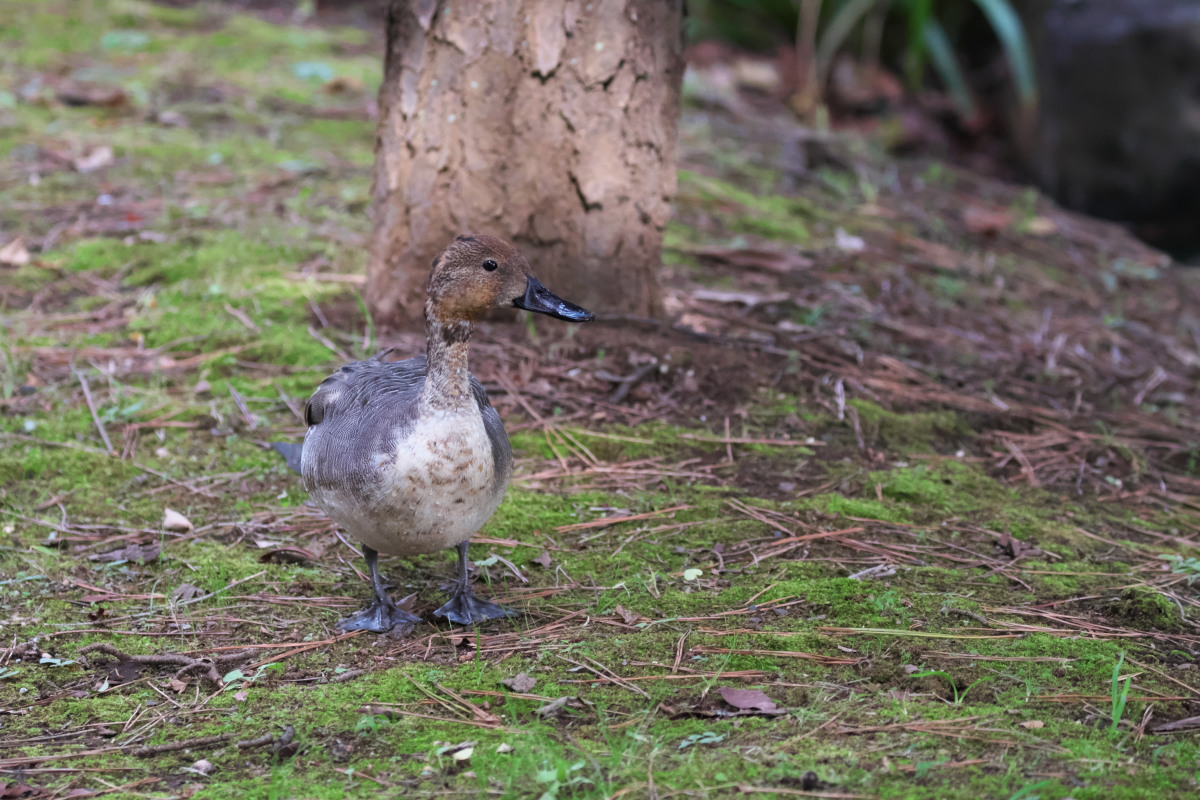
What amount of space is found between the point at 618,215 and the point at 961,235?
128 inches

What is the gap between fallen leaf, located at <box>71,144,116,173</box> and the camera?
6.43 metres

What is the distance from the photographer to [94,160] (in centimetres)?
650

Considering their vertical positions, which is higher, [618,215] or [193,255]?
[618,215]

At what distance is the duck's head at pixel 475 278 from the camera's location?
9.91 feet

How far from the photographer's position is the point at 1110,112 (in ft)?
27.5

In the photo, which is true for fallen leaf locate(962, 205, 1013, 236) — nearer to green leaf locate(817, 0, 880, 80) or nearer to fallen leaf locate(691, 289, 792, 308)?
fallen leaf locate(691, 289, 792, 308)

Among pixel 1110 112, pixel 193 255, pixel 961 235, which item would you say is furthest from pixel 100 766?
pixel 1110 112

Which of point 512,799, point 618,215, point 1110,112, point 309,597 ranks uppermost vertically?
point 1110,112

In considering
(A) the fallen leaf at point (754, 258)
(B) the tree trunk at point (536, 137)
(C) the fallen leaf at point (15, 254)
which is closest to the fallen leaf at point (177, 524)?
(B) the tree trunk at point (536, 137)

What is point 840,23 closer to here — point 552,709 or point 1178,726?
point 1178,726

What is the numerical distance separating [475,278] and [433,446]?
20.0 inches

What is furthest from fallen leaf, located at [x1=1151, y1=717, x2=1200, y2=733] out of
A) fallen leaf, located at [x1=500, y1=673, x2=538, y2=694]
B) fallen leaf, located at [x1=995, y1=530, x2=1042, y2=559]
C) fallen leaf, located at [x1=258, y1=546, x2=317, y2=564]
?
fallen leaf, located at [x1=258, y1=546, x2=317, y2=564]

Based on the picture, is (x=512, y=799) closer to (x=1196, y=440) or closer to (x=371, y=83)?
(x=1196, y=440)

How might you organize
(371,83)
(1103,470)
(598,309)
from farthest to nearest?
(371,83) < (598,309) < (1103,470)
